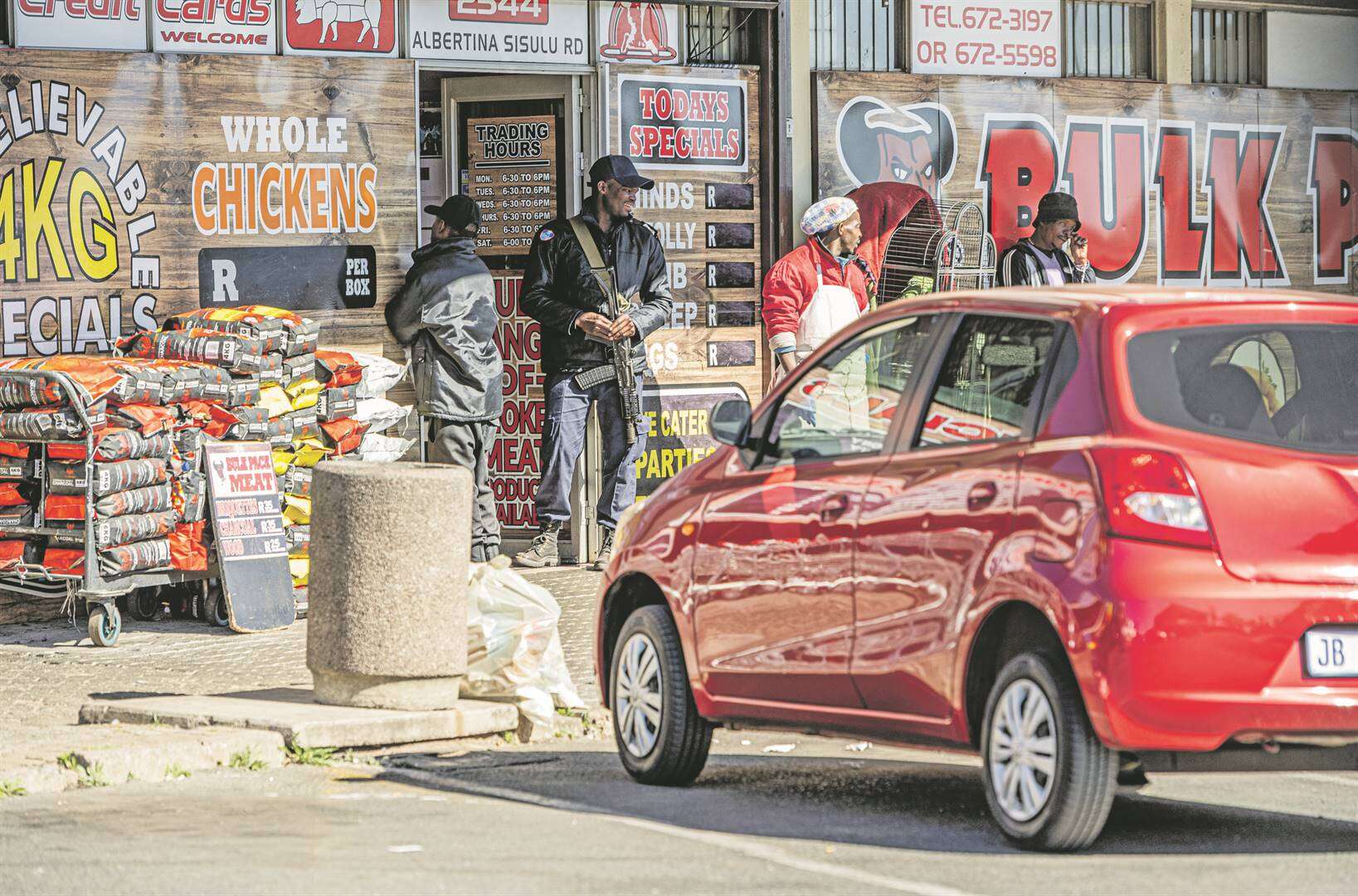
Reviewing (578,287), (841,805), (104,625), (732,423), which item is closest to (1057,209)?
(578,287)

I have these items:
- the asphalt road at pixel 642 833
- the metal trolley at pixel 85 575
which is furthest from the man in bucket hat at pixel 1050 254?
the asphalt road at pixel 642 833

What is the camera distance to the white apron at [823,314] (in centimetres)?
1256

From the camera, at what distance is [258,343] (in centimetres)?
1255

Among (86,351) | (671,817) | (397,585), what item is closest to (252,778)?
(397,585)

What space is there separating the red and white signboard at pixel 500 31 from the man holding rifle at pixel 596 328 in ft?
3.04

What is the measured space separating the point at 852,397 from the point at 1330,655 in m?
1.95

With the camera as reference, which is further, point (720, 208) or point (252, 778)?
point (720, 208)

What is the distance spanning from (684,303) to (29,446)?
4.85 metres

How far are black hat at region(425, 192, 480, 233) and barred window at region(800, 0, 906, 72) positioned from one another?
2.95 meters

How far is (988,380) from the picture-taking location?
7164 mm

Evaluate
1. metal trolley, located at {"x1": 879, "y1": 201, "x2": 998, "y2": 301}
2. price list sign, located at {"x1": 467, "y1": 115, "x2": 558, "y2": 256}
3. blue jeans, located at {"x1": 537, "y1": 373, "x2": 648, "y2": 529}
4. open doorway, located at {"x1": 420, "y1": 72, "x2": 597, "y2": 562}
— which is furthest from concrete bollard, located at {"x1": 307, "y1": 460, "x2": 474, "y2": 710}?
metal trolley, located at {"x1": 879, "y1": 201, "x2": 998, "y2": 301}

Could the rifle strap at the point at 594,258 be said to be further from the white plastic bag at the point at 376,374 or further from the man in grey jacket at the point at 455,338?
the white plastic bag at the point at 376,374

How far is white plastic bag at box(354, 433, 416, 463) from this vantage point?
13.7m

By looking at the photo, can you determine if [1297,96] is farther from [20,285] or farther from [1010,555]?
[1010,555]
